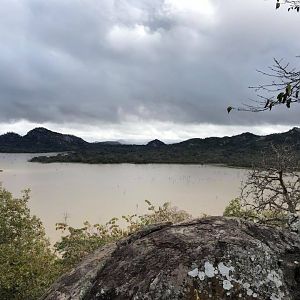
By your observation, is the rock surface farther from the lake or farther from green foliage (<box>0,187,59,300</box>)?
the lake

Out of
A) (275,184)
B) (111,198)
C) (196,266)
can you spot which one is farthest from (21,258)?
(111,198)

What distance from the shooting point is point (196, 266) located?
12.9 feet

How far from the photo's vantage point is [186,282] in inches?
150

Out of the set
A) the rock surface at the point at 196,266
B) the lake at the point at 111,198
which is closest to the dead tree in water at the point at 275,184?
the rock surface at the point at 196,266

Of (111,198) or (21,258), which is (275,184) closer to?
(21,258)

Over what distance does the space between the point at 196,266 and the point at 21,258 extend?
11409 millimetres

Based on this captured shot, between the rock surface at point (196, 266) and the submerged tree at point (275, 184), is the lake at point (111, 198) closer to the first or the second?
the submerged tree at point (275, 184)

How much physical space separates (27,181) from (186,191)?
32.1 m

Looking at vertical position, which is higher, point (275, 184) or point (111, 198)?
point (275, 184)

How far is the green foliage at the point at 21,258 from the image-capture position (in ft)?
42.1

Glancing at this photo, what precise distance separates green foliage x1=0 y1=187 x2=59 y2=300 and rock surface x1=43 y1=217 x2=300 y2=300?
887cm

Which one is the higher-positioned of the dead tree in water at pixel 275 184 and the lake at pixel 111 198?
the dead tree in water at pixel 275 184

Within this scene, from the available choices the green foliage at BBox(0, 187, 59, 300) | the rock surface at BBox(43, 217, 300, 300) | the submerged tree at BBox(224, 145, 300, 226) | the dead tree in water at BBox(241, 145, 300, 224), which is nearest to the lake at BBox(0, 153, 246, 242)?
the green foliage at BBox(0, 187, 59, 300)

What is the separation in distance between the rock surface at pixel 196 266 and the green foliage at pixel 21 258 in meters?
8.87
